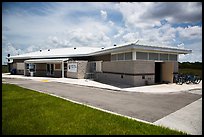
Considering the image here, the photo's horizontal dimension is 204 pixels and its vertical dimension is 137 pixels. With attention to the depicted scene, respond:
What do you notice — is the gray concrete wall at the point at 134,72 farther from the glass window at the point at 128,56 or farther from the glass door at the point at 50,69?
the glass door at the point at 50,69

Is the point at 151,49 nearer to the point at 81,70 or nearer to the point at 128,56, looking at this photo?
the point at 128,56

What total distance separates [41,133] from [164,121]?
13.2 feet

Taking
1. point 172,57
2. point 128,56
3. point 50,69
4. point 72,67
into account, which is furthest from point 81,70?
point 172,57

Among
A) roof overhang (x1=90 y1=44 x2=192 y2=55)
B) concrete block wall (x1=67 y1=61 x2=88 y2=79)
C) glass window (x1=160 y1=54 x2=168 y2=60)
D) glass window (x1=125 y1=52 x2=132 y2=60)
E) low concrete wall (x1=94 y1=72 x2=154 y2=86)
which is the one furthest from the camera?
concrete block wall (x1=67 y1=61 x2=88 y2=79)

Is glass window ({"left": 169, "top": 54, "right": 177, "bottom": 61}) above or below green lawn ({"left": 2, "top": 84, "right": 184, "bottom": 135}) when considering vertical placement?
above

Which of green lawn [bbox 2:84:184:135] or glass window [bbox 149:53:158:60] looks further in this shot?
glass window [bbox 149:53:158:60]

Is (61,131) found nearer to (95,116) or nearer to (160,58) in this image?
(95,116)

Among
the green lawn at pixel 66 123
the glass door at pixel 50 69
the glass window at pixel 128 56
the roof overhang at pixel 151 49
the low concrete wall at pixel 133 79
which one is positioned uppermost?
the roof overhang at pixel 151 49

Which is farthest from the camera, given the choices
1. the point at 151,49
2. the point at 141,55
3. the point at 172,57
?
the point at 172,57

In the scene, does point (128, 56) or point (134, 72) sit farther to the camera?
point (128, 56)

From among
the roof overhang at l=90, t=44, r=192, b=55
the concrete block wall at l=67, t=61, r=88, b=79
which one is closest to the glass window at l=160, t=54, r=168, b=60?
the roof overhang at l=90, t=44, r=192, b=55

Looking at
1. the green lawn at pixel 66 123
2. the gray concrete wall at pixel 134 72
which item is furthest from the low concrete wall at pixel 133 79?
the green lawn at pixel 66 123

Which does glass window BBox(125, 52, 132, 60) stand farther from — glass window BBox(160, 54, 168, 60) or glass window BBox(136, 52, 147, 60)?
glass window BBox(160, 54, 168, 60)

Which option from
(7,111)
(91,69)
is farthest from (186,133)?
(91,69)
